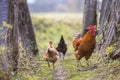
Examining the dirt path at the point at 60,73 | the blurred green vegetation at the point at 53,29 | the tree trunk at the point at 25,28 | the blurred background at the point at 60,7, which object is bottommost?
the blurred background at the point at 60,7

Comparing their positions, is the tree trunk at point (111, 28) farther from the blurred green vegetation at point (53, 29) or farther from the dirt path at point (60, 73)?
the blurred green vegetation at point (53, 29)

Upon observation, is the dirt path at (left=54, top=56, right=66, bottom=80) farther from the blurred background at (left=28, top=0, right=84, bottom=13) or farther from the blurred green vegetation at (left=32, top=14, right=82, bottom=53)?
the blurred background at (left=28, top=0, right=84, bottom=13)

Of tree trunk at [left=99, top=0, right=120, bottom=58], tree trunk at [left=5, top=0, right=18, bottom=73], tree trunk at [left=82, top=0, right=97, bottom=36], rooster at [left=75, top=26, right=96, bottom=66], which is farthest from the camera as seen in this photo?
tree trunk at [left=82, top=0, right=97, bottom=36]

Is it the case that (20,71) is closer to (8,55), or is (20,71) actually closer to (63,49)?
(8,55)

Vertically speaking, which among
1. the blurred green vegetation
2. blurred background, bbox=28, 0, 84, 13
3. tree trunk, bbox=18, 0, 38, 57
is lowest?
blurred background, bbox=28, 0, 84, 13

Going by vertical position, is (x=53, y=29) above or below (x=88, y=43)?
below

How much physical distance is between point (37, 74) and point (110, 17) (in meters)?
2.84

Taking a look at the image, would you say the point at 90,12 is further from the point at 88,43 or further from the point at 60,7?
the point at 60,7

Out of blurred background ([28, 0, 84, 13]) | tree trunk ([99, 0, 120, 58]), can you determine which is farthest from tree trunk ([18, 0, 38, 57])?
blurred background ([28, 0, 84, 13])

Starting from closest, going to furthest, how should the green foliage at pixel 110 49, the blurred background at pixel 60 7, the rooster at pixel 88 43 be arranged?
the green foliage at pixel 110 49, the rooster at pixel 88 43, the blurred background at pixel 60 7

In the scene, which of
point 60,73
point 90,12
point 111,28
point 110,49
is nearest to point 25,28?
point 90,12

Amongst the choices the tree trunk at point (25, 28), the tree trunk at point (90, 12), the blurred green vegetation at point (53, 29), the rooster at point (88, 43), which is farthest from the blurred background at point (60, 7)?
the rooster at point (88, 43)

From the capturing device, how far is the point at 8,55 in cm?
1120

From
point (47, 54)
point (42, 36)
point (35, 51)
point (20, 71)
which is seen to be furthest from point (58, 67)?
point (42, 36)
